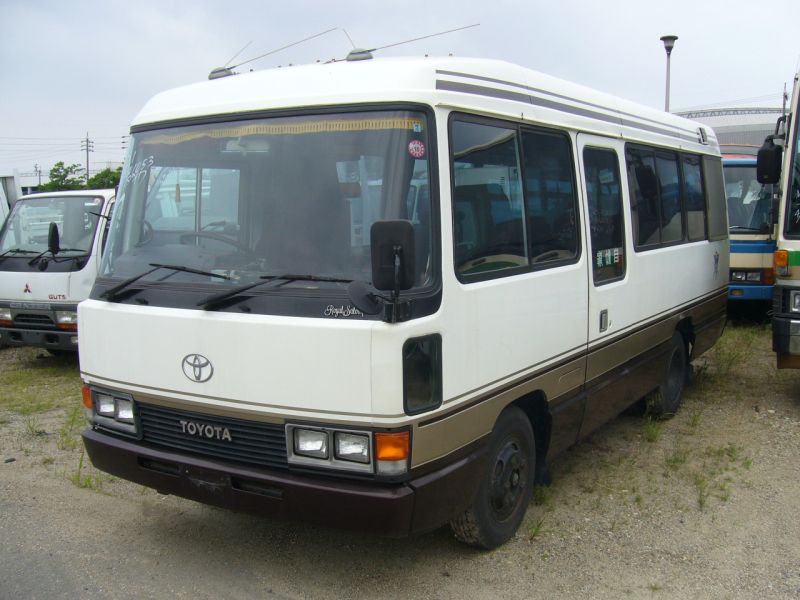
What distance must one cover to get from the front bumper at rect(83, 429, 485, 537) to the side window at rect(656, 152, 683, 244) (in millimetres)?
3505

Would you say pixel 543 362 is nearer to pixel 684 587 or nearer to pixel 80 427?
pixel 684 587

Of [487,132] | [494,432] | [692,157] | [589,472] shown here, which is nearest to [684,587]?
[494,432]

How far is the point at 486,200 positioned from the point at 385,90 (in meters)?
0.80

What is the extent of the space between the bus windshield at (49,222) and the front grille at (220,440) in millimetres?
5523

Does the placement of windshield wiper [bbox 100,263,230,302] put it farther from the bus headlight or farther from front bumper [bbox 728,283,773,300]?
front bumper [bbox 728,283,773,300]

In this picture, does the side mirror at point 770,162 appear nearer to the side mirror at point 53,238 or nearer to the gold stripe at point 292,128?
the gold stripe at point 292,128

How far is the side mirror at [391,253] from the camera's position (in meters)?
3.18

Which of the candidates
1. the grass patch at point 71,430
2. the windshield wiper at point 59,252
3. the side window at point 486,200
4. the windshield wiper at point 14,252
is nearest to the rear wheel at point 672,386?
the side window at point 486,200

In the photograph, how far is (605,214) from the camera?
5453mm

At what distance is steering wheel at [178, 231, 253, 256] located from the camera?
12.5 feet

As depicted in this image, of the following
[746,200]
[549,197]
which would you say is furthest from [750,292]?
[549,197]

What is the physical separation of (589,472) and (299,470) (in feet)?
9.52

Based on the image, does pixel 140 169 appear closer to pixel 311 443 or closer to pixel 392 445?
pixel 311 443

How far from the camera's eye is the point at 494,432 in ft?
13.7
